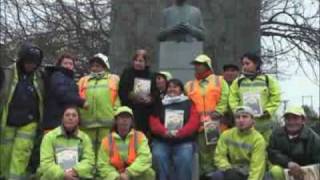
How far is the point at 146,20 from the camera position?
1984 cm

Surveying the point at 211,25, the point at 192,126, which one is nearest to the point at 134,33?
the point at 211,25

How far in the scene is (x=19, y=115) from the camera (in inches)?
385

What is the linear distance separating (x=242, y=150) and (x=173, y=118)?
1.02 metres

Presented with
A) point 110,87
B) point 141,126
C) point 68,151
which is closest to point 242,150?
point 141,126

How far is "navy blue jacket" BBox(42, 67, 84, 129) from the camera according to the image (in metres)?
9.84

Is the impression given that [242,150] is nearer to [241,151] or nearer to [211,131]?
[241,151]

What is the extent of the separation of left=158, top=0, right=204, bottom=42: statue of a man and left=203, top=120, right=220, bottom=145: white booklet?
310 cm

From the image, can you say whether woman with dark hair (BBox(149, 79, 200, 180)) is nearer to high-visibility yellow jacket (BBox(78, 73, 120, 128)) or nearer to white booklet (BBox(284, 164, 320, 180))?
high-visibility yellow jacket (BBox(78, 73, 120, 128))

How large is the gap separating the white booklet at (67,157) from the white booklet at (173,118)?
1407 millimetres

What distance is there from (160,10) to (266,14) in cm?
1056

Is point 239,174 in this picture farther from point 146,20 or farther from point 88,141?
point 146,20

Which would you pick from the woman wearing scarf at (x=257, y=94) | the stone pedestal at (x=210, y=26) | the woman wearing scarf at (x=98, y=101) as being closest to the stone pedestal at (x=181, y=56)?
the woman wearing scarf at (x=257, y=94)

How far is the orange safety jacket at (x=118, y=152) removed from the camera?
380 inches

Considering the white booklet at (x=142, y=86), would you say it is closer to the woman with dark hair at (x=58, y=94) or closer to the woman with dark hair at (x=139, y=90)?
the woman with dark hair at (x=139, y=90)
